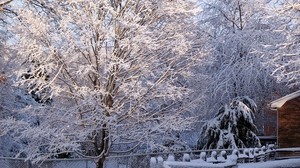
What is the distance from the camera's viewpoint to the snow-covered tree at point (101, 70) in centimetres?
1140

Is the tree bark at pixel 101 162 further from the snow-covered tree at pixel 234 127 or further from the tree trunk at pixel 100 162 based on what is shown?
the snow-covered tree at pixel 234 127

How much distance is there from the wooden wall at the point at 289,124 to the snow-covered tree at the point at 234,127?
4.02 ft

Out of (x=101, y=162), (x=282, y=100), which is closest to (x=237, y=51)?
(x=282, y=100)

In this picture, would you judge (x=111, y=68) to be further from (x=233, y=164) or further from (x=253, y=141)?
(x=253, y=141)

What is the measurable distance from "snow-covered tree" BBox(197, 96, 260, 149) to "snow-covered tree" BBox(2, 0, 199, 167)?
34.0 feet

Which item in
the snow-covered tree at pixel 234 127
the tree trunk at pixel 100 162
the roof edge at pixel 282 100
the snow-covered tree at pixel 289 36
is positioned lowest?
the tree trunk at pixel 100 162

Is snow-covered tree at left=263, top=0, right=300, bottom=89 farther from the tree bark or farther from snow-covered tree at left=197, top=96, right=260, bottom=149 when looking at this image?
snow-covered tree at left=197, top=96, right=260, bottom=149

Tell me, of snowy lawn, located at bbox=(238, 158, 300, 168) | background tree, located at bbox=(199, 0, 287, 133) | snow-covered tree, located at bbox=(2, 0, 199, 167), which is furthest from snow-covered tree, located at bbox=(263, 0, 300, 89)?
background tree, located at bbox=(199, 0, 287, 133)

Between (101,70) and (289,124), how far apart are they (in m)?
13.8

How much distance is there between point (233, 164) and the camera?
30.8ft

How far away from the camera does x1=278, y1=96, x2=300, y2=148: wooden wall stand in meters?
22.8

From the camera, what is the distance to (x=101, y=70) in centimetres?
1198

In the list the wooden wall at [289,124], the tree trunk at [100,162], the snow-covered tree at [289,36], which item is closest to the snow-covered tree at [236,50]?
the wooden wall at [289,124]

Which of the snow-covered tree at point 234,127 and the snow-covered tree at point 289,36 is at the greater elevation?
the snow-covered tree at point 289,36
